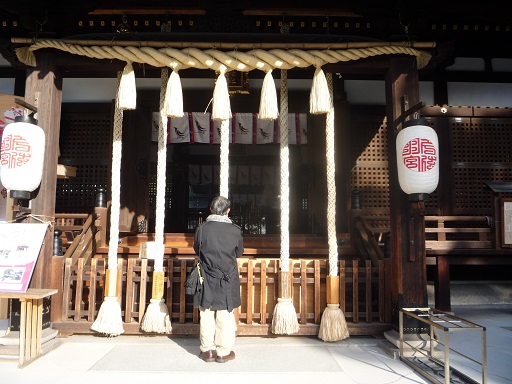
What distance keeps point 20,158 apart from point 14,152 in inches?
3.6

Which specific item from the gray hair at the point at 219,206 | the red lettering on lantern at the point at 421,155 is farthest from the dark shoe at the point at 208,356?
the red lettering on lantern at the point at 421,155

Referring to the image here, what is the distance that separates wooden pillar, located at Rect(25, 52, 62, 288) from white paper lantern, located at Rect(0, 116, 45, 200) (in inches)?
10.5

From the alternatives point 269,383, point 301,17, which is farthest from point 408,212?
point 301,17

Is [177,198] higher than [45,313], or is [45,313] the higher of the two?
[177,198]

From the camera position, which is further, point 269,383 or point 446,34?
point 446,34

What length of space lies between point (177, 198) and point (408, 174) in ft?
22.1

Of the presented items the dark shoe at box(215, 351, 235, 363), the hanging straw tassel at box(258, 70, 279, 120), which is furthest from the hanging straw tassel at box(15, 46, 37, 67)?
the dark shoe at box(215, 351, 235, 363)

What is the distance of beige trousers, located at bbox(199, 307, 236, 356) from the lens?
3.79m

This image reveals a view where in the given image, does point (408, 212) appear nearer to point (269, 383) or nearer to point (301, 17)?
point (269, 383)

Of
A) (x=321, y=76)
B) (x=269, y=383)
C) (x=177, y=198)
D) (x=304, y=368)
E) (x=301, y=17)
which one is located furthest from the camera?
(x=177, y=198)

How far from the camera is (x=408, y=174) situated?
4.23 metres

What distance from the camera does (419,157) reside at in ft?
13.7

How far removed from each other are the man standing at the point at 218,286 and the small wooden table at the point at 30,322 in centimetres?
163

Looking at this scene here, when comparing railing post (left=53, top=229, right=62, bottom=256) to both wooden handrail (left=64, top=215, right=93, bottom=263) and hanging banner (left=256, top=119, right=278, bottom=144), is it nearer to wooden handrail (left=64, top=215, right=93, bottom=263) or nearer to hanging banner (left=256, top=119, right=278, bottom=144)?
wooden handrail (left=64, top=215, right=93, bottom=263)
